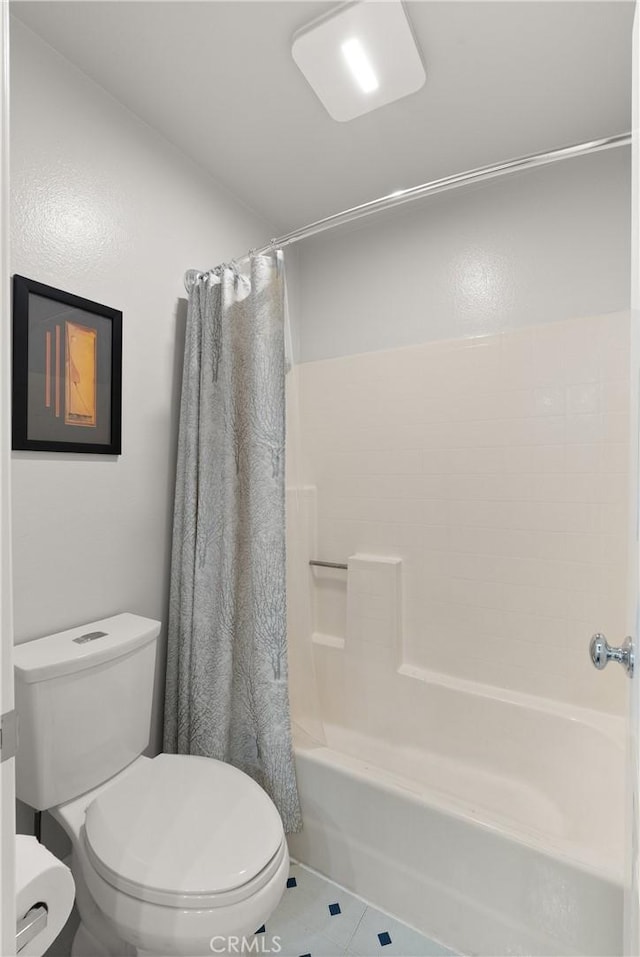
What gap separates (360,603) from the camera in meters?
2.23

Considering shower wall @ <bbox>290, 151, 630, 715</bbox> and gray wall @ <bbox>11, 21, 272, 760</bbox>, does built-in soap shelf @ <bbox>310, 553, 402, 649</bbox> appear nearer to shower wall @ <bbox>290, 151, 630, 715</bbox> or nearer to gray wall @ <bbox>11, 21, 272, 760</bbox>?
shower wall @ <bbox>290, 151, 630, 715</bbox>

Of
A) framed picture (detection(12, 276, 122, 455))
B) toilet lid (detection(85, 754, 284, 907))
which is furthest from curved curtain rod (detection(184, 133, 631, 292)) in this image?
toilet lid (detection(85, 754, 284, 907))

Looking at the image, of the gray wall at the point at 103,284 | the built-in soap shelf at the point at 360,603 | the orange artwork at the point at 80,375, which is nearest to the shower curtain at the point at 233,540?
the gray wall at the point at 103,284

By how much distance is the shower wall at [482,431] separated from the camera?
1800 millimetres

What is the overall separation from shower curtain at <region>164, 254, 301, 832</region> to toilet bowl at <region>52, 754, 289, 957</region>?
285 millimetres

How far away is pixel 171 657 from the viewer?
174cm

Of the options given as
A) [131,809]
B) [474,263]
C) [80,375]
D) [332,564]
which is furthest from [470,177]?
[131,809]

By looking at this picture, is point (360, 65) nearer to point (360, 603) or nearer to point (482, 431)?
point (482, 431)

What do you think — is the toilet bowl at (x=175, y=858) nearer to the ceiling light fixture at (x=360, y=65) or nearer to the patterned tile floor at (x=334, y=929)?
the patterned tile floor at (x=334, y=929)

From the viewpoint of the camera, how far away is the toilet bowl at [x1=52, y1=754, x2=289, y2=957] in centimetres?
99

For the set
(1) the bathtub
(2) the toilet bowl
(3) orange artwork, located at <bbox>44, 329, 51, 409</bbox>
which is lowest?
(1) the bathtub

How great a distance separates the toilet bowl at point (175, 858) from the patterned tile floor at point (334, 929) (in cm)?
41

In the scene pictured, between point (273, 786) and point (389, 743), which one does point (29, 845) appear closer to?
point (273, 786)

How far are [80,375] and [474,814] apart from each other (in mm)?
1720
